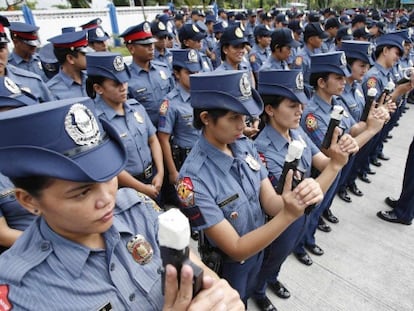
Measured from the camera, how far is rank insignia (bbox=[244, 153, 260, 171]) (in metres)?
2.08

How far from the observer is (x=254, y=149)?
7.44 feet

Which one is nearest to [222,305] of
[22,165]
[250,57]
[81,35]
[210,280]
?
[210,280]

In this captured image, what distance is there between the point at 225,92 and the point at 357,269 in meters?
2.62

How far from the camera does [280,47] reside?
5.13 metres

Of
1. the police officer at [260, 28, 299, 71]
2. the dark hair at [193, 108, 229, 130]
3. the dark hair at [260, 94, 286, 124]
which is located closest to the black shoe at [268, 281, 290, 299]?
the dark hair at [260, 94, 286, 124]

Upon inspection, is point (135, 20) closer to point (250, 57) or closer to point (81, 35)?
point (250, 57)

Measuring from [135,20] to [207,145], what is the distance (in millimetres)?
19576

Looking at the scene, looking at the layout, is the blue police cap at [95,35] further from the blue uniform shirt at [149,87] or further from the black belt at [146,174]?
the black belt at [146,174]

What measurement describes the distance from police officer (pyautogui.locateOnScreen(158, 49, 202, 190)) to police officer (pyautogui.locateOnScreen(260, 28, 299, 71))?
1966 mm

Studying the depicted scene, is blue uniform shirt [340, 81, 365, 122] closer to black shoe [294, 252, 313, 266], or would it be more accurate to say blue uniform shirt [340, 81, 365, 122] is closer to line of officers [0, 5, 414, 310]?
line of officers [0, 5, 414, 310]

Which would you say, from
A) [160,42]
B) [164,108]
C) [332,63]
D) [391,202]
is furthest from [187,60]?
[391,202]

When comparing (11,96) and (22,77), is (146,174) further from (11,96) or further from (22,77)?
(22,77)

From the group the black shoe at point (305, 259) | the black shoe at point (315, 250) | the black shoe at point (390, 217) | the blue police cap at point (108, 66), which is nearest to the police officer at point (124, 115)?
the blue police cap at point (108, 66)

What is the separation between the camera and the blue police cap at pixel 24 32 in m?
4.33
